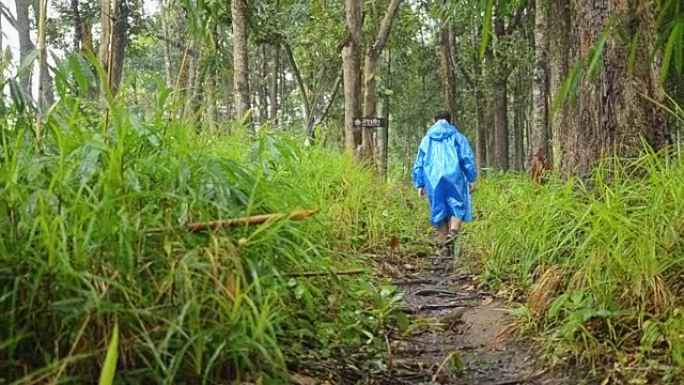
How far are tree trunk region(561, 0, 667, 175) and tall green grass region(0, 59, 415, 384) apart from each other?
7.06 ft

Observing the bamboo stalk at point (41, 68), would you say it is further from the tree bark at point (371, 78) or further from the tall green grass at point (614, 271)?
the tree bark at point (371, 78)

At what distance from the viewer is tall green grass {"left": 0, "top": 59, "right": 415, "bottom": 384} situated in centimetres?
188

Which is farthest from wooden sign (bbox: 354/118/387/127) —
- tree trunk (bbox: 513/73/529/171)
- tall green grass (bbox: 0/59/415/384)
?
tree trunk (bbox: 513/73/529/171)

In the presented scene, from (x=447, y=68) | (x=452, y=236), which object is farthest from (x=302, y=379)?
(x=447, y=68)

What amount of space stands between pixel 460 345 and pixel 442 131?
3.72 meters

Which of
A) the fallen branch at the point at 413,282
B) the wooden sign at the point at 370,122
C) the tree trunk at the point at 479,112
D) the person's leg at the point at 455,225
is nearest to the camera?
the fallen branch at the point at 413,282

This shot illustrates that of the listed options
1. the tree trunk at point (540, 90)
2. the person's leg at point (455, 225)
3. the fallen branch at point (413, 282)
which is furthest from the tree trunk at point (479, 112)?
the fallen branch at point (413, 282)

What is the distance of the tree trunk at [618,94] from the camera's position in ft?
12.5

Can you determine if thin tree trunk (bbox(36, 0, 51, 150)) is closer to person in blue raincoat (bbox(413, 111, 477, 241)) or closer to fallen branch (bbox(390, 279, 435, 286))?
fallen branch (bbox(390, 279, 435, 286))

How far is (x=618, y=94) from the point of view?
3859 millimetres

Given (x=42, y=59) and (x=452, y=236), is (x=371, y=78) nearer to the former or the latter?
(x=452, y=236)

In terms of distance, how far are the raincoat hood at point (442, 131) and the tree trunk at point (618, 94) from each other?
2.68 m

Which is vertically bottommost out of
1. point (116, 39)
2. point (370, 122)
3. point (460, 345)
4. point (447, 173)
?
point (460, 345)

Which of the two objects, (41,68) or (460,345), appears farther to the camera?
(460,345)
